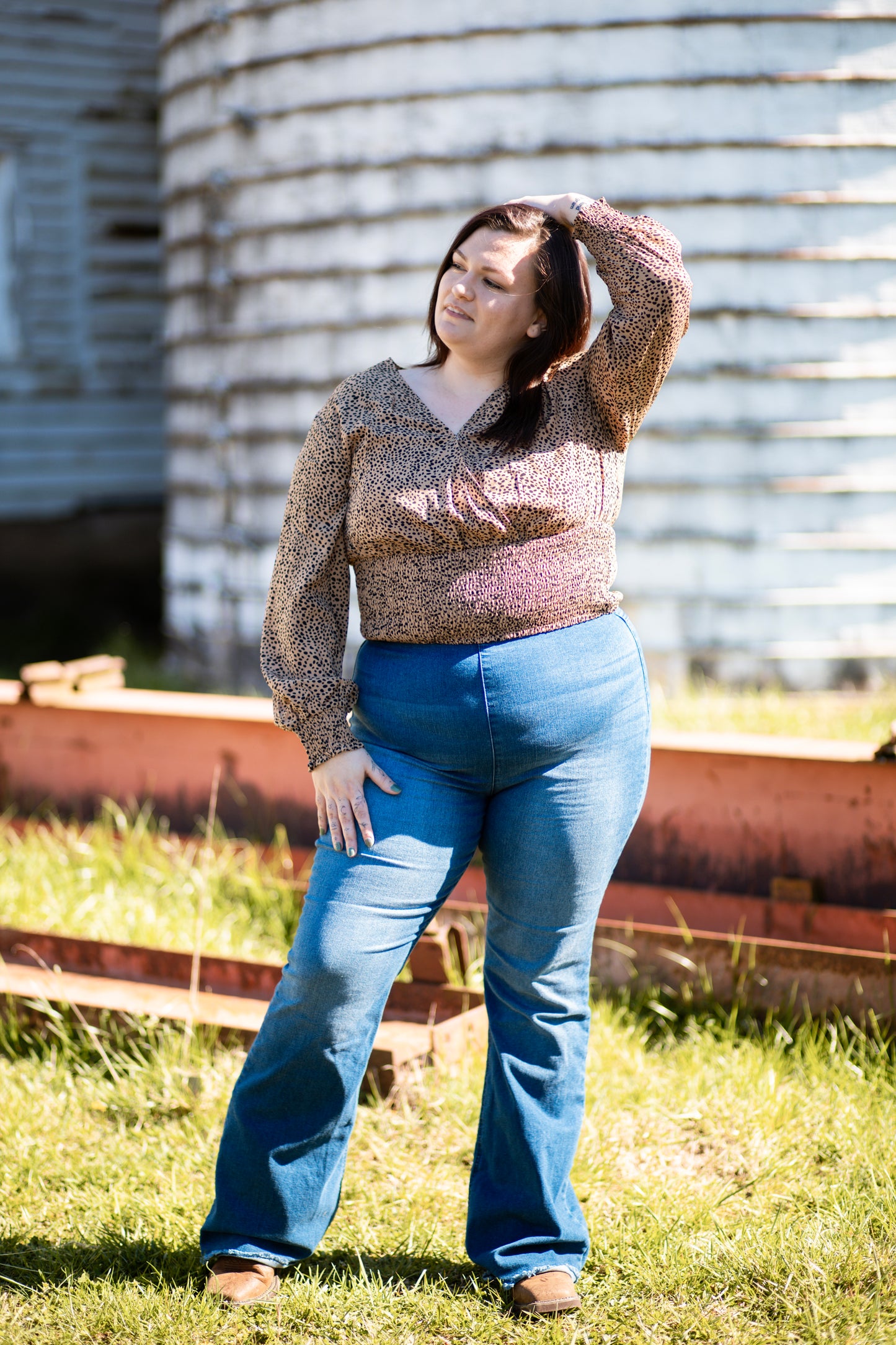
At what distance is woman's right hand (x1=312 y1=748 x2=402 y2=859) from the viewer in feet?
7.14

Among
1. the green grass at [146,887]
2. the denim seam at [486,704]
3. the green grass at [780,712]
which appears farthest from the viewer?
the green grass at [780,712]

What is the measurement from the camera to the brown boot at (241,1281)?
2.26 m

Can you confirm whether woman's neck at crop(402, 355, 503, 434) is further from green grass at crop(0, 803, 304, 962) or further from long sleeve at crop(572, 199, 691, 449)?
green grass at crop(0, 803, 304, 962)

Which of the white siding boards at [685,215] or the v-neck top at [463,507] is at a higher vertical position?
the white siding boards at [685,215]

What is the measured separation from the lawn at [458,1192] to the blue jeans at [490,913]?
0.15m

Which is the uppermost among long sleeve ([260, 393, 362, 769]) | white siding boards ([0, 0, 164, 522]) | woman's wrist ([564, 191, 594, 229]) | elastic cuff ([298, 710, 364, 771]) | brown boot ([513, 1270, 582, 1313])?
white siding boards ([0, 0, 164, 522])

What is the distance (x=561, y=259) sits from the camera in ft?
7.51

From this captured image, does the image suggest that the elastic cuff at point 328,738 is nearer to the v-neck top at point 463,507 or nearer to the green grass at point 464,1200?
the v-neck top at point 463,507

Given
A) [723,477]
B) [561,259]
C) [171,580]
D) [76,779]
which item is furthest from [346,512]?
[171,580]

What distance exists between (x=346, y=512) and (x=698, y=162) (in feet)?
12.3

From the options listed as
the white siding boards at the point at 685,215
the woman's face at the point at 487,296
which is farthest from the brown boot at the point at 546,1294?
the white siding boards at the point at 685,215

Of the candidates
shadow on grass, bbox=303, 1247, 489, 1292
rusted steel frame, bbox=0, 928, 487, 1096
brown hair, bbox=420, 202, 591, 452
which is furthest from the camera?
rusted steel frame, bbox=0, 928, 487, 1096

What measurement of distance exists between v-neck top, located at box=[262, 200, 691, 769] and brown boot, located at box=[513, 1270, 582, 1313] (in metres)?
0.96

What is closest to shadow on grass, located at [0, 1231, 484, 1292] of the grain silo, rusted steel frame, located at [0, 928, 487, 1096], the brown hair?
rusted steel frame, located at [0, 928, 487, 1096]
